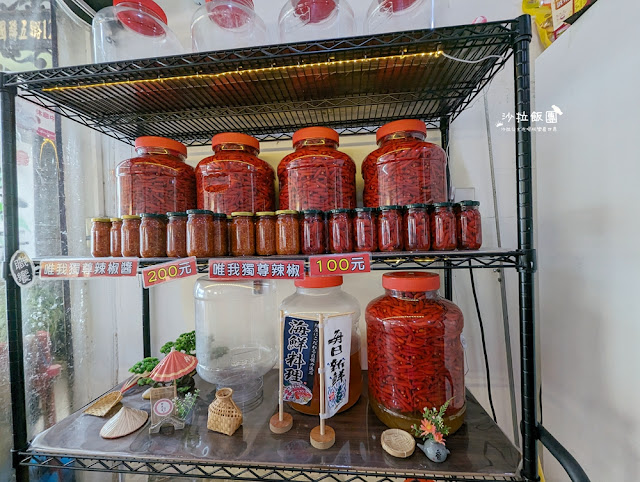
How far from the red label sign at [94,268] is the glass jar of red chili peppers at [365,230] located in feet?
1.74

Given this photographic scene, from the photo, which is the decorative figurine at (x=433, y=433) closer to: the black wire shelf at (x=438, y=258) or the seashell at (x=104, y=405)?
the black wire shelf at (x=438, y=258)

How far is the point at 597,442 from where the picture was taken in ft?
2.36

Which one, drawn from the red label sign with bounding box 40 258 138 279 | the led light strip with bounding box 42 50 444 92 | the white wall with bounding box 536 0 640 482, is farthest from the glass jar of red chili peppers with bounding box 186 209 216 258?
the white wall with bounding box 536 0 640 482

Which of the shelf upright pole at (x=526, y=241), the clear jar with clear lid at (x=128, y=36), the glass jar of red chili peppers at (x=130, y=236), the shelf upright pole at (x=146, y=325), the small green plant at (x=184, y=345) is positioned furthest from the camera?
the shelf upright pole at (x=146, y=325)

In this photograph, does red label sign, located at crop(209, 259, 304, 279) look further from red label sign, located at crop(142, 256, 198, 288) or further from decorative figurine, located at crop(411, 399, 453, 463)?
decorative figurine, located at crop(411, 399, 453, 463)

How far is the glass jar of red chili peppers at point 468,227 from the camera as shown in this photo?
65cm

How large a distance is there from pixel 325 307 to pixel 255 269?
296mm

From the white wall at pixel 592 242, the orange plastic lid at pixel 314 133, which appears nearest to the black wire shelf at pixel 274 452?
the white wall at pixel 592 242

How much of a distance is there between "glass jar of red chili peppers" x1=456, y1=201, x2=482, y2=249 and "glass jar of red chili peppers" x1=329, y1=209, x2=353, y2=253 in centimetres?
25

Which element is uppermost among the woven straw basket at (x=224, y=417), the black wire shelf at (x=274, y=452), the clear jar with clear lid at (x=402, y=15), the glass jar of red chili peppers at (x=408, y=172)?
the clear jar with clear lid at (x=402, y=15)

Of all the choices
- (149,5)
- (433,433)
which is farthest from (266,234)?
(149,5)

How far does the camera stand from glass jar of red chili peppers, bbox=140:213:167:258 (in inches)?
27.5

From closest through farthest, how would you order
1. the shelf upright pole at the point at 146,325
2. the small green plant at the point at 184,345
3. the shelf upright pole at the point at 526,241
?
the shelf upright pole at the point at 526,241 → the small green plant at the point at 184,345 → the shelf upright pole at the point at 146,325

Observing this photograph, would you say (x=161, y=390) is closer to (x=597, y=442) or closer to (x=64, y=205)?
(x=64, y=205)
